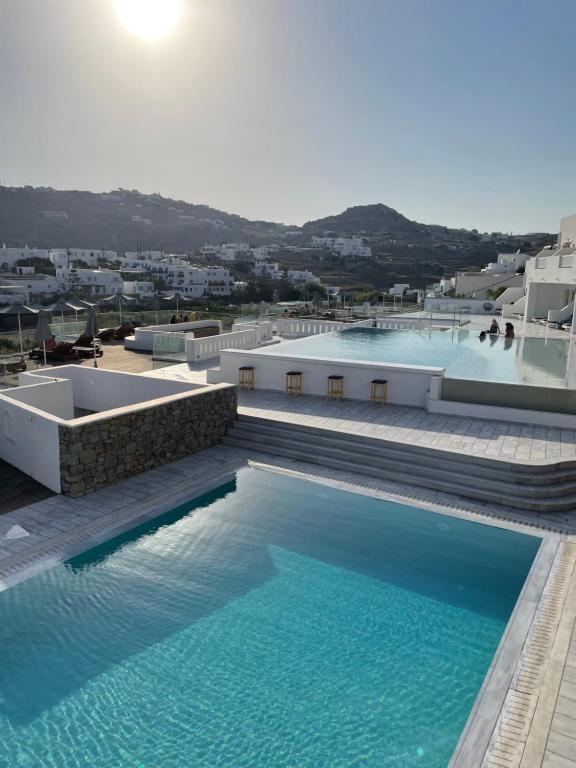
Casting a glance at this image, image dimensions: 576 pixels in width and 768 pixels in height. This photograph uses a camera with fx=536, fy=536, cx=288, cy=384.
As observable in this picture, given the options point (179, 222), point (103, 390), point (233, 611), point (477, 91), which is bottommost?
point (233, 611)

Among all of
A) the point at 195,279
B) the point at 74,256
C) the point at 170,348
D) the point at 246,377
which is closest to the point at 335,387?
the point at 246,377

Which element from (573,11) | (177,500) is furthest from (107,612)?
(573,11)

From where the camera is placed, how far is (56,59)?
19000mm

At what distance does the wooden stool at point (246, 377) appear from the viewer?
13188 mm

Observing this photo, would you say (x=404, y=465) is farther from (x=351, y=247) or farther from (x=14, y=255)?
(x=351, y=247)

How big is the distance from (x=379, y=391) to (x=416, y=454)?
3.26m

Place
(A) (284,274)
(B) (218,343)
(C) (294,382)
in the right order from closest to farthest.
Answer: (C) (294,382)
(B) (218,343)
(A) (284,274)

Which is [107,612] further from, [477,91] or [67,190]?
[67,190]

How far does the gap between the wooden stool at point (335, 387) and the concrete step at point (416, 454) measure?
2.54 metres

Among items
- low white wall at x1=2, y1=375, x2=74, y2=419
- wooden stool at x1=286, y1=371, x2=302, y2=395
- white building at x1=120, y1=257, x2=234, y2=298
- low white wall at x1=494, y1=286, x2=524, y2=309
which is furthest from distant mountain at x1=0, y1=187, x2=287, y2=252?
wooden stool at x1=286, y1=371, x2=302, y2=395

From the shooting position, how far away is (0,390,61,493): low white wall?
795cm

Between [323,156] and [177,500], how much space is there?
29.7m

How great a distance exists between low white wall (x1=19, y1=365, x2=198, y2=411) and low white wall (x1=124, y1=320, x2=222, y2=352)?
260 inches

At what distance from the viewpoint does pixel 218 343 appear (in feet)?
55.7
